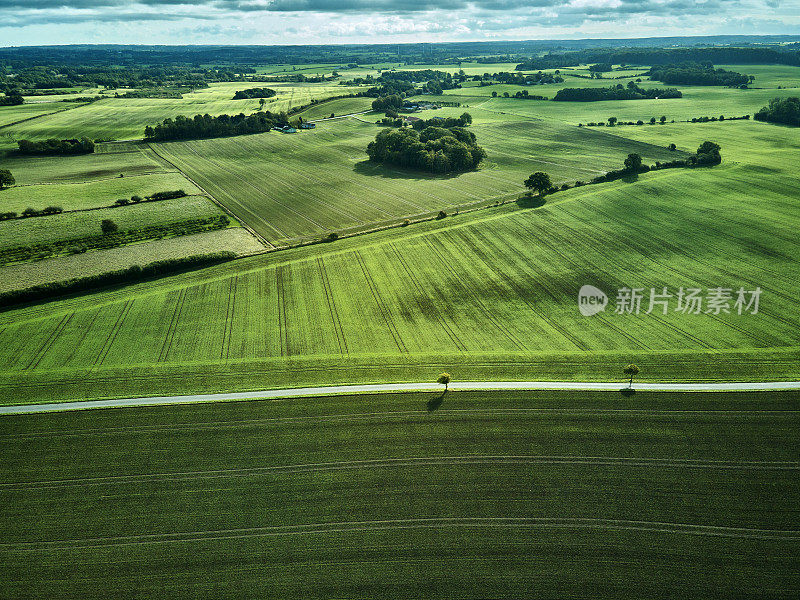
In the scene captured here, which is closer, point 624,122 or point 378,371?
point 378,371

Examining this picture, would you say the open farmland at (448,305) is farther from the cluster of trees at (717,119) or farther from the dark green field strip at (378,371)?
the cluster of trees at (717,119)

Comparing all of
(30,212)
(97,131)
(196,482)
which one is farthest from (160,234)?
(97,131)

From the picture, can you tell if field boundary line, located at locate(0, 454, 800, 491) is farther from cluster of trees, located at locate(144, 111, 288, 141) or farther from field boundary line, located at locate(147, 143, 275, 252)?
cluster of trees, located at locate(144, 111, 288, 141)

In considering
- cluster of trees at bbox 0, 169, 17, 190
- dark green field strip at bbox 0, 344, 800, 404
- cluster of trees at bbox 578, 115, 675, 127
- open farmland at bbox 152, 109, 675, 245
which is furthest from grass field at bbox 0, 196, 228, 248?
cluster of trees at bbox 578, 115, 675, 127

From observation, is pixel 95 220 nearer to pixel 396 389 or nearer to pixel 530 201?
pixel 396 389

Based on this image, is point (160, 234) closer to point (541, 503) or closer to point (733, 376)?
point (541, 503)

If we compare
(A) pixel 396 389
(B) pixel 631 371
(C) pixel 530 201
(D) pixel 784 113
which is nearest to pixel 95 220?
(A) pixel 396 389
